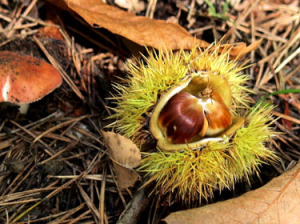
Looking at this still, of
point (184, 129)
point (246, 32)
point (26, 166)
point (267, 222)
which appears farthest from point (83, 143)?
point (246, 32)

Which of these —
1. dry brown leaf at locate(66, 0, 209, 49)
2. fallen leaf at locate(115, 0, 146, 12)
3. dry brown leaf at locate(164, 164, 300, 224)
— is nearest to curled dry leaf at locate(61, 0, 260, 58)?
dry brown leaf at locate(66, 0, 209, 49)

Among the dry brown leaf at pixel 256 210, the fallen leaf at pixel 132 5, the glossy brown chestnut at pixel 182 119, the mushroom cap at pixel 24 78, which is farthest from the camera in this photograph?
the fallen leaf at pixel 132 5

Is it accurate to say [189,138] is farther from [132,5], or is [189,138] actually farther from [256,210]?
[132,5]

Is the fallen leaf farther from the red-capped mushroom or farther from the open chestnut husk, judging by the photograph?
the open chestnut husk

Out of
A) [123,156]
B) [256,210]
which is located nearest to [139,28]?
[123,156]

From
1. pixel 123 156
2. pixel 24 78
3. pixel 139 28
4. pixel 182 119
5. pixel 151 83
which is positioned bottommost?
pixel 123 156

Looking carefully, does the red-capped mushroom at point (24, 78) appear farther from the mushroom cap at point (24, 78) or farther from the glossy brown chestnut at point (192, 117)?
the glossy brown chestnut at point (192, 117)

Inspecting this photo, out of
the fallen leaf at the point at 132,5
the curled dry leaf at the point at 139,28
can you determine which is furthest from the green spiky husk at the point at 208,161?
the fallen leaf at the point at 132,5
